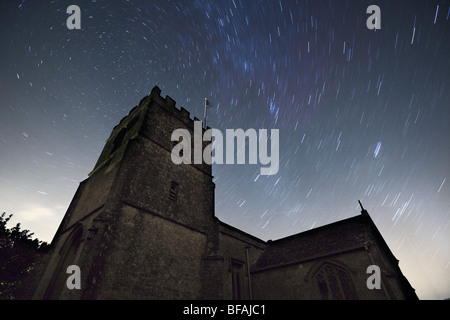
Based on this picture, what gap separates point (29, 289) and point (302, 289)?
14.6m

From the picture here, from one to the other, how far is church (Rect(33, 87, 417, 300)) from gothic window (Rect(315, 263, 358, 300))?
0.05 metres

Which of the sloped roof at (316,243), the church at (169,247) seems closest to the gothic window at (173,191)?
the church at (169,247)

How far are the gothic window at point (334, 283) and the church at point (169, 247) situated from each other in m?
0.05

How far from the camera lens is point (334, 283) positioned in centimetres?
1164

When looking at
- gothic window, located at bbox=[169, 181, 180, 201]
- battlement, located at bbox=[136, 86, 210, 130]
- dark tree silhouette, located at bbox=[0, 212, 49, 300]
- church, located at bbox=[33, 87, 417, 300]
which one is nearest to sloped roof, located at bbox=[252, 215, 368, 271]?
church, located at bbox=[33, 87, 417, 300]

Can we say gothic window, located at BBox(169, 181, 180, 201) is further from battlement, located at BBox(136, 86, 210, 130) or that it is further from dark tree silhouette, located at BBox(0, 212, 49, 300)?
dark tree silhouette, located at BBox(0, 212, 49, 300)

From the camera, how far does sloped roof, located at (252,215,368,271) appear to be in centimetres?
1247

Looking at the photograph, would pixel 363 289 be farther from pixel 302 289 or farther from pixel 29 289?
pixel 29 289

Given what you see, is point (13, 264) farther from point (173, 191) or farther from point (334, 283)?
point (334, 283)

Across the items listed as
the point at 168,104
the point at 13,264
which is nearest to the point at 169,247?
the point at 168,104

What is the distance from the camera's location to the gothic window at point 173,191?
504 inches

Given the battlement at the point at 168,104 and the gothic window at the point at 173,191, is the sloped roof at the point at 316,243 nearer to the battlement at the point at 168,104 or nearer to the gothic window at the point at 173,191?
the gothic window at the point at 173,191
